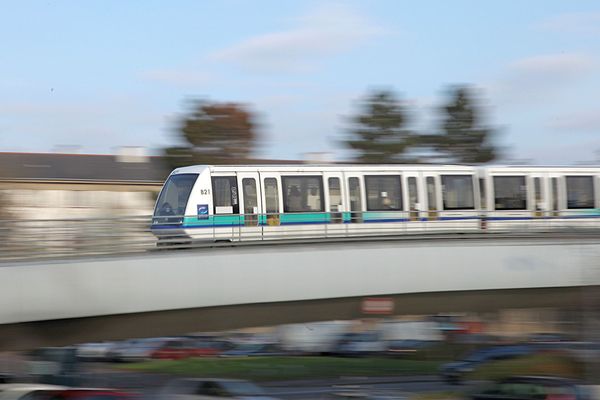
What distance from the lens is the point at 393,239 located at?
18109mm

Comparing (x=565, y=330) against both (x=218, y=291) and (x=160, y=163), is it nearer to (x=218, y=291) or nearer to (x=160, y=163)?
A: (x=218, y=291)

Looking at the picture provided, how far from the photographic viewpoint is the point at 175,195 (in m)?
21.5

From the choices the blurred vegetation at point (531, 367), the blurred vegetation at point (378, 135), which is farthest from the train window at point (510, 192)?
the blurred vegetation at point (378, 135)

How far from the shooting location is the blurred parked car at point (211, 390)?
14.3 m

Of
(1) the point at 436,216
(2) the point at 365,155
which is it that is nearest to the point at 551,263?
(1) the point at 436,216

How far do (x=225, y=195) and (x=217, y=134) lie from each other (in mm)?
33433

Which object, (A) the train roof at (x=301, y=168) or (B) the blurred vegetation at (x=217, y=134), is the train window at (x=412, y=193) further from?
(B) the blurred vegetation at (x=217, y=134)

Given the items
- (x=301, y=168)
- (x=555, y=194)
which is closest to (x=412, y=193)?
(x=301, y=168)

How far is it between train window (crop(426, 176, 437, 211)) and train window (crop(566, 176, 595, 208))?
4748 millimetres

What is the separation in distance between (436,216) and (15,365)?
13135mm

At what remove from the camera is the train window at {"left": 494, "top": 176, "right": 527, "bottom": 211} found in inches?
989

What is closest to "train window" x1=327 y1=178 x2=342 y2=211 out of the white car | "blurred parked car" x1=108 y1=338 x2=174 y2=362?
"blurred parked car" x1=108 y1=338 x2=174 y2=362

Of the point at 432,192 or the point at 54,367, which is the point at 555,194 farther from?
the point at 54,367

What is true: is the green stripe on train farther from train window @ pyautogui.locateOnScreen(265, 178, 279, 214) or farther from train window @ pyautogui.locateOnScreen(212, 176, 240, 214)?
train window @ pyautogui.locateOnScreen(212, 176, 240, 214)
